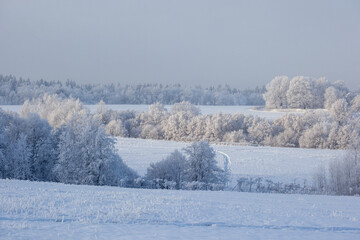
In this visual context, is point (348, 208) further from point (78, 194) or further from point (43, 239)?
point (43, 239)

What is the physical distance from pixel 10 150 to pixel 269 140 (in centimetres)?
3794

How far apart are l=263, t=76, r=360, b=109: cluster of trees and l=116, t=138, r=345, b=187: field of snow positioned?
29.2 metres

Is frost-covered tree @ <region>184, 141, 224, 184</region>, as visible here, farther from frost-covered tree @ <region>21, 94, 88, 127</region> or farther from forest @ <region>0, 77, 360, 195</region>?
frost-covered tree @ <region>21, 94, 88, 127</region>

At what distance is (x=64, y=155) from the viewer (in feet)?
101

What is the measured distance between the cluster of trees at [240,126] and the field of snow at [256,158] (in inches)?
235

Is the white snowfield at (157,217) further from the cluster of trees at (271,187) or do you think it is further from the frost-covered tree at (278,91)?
the frost-covered tree at (278,91)

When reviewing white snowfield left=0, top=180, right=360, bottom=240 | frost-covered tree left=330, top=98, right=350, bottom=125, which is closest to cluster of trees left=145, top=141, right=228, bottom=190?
white snowfield left=0, top=180, right=360, bottom=240

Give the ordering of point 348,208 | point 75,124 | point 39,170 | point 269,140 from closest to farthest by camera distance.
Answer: point 348,208 < point 39,170 < point 75,124 < point 269,140

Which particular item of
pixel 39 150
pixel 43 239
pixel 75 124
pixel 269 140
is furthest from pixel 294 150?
pixel 43 239

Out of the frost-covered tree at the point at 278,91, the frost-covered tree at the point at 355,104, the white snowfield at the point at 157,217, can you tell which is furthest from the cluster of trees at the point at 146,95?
the white snowfield at the point at 157,217

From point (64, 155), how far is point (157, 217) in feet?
67.0

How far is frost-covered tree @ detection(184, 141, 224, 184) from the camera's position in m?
30.2

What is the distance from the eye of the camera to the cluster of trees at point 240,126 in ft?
179

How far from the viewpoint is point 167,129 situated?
65000mm
